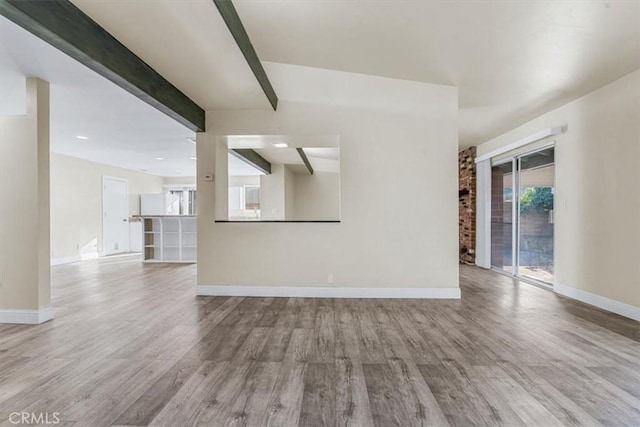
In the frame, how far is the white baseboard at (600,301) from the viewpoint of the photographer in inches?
122

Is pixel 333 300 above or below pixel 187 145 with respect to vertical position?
below

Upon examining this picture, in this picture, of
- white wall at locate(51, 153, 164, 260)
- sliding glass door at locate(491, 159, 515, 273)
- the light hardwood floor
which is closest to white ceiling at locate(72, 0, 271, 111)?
the light hardwood floor

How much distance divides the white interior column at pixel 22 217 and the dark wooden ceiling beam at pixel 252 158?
2853 mm

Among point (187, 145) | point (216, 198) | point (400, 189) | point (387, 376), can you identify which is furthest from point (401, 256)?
point (187, 145)

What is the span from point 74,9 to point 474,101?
4245 mm

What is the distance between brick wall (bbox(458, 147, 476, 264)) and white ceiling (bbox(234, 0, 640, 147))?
8.27 feet

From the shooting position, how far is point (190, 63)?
9.41 ft

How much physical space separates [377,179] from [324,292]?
161 centimetres

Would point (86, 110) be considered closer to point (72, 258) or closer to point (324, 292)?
point (324, 292)

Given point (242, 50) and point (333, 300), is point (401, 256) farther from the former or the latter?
point (242, 50)

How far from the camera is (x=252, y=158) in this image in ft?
21.7

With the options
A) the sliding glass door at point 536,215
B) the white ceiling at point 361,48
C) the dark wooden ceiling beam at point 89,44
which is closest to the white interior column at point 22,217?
the white ceiling at point 361,48

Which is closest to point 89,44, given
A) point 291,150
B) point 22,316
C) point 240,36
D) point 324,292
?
point 240,36

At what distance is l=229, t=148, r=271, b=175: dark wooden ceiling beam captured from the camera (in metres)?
5.93
